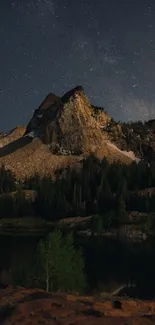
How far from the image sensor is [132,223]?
198 metres

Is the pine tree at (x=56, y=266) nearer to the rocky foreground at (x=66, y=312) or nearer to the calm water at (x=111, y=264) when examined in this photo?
the calm water at (x=111, y=264)

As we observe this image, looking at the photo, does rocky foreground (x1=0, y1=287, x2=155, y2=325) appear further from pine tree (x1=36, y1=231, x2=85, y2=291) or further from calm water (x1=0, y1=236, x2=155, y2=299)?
calm water (x1=0, y1=236, x2=155, y2=299)

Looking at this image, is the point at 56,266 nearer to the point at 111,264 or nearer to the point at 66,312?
the point at 66,312

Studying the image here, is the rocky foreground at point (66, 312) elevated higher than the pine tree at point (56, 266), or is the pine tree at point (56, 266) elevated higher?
the pine tree at point (56, 266)

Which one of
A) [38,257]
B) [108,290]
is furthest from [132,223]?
[38,257]

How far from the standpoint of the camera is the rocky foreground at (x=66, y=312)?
24.5 m

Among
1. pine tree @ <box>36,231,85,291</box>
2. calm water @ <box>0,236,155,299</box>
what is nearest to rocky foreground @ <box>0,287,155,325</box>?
pine tree @ <box>36,231,85,291</box>

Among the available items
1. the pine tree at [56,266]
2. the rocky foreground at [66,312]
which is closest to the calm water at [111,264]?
the pine tree at [56,266]

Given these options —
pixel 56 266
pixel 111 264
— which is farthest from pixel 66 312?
pixel 111 264

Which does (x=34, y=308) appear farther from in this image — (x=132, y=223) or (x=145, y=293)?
(x=132, y=223)

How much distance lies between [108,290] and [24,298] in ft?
138

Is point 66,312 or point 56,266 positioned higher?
point 56,266

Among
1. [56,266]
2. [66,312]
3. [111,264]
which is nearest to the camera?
[66,312]

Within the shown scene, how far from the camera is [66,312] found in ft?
Result: 85.8
